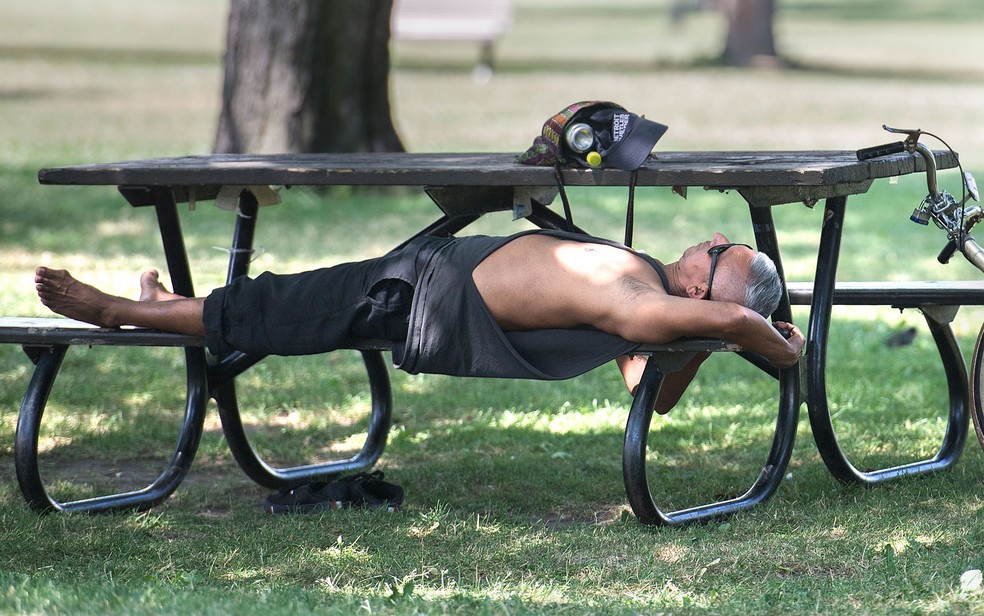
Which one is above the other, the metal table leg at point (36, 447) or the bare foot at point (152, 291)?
the bare foot at point (152, 291)

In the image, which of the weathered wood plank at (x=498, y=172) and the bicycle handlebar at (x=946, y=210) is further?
the bicycle handlebar at (x=946, y=210)

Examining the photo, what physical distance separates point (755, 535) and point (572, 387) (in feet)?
7.09

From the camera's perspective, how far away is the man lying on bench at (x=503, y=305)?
3.88 meters

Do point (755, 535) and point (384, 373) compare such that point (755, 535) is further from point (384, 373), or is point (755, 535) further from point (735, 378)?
point (735, 378)

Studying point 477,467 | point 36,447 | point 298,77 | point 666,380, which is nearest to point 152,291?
point 36,447

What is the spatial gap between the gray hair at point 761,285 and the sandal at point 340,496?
1.27 m

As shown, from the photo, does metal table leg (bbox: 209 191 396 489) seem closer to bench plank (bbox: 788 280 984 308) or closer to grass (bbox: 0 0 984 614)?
grass (bbox: 0 0 984 614)

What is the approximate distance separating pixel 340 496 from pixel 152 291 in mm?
900

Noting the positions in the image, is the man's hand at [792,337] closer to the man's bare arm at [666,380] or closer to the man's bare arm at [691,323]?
the man's bare arm at [691,323]

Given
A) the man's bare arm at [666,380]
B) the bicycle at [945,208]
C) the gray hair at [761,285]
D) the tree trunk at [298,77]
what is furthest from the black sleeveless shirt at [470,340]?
the tree trunk at [298,77]

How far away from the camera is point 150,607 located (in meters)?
3.17

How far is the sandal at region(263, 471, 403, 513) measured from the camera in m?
4.37

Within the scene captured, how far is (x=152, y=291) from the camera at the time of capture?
4.52m

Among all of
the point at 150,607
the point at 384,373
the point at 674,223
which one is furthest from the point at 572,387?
the point at 674,223
